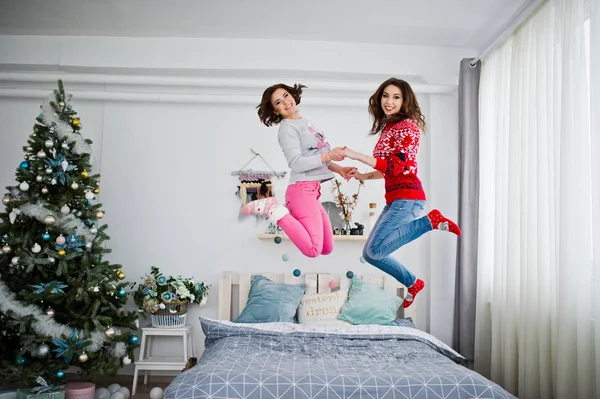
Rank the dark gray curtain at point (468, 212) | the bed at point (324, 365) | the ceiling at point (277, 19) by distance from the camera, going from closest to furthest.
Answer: the bed at point (324, 365), the ceiling at point (277, 19), the dark gray curtain at point (468, 212)

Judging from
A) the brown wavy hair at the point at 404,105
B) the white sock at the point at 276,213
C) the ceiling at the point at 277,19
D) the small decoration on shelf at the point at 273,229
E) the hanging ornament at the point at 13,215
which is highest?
the ceiling at the point at 277,19

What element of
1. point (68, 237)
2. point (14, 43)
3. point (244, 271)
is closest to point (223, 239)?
point (244, 271)

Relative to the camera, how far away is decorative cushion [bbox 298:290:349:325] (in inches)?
158

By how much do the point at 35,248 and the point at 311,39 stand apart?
8.65 ft

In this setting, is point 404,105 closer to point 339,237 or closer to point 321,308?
point 339,237

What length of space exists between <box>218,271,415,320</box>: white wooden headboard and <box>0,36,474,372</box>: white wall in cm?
9

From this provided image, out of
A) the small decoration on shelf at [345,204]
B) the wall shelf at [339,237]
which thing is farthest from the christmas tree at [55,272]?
the small decoration on shelf at [345,204]

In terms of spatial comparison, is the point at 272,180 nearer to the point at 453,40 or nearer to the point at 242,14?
the point at 242,14

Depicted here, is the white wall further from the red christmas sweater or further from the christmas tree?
the red christmas sweater

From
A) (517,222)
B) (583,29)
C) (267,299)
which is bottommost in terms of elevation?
(267,299)

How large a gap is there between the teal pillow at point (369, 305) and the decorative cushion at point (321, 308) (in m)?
0.05

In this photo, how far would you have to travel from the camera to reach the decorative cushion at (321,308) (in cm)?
401

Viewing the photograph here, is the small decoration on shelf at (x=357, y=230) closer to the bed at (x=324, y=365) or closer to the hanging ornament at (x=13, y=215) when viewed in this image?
the bed at (x=324, y=365)

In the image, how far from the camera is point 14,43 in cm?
439
